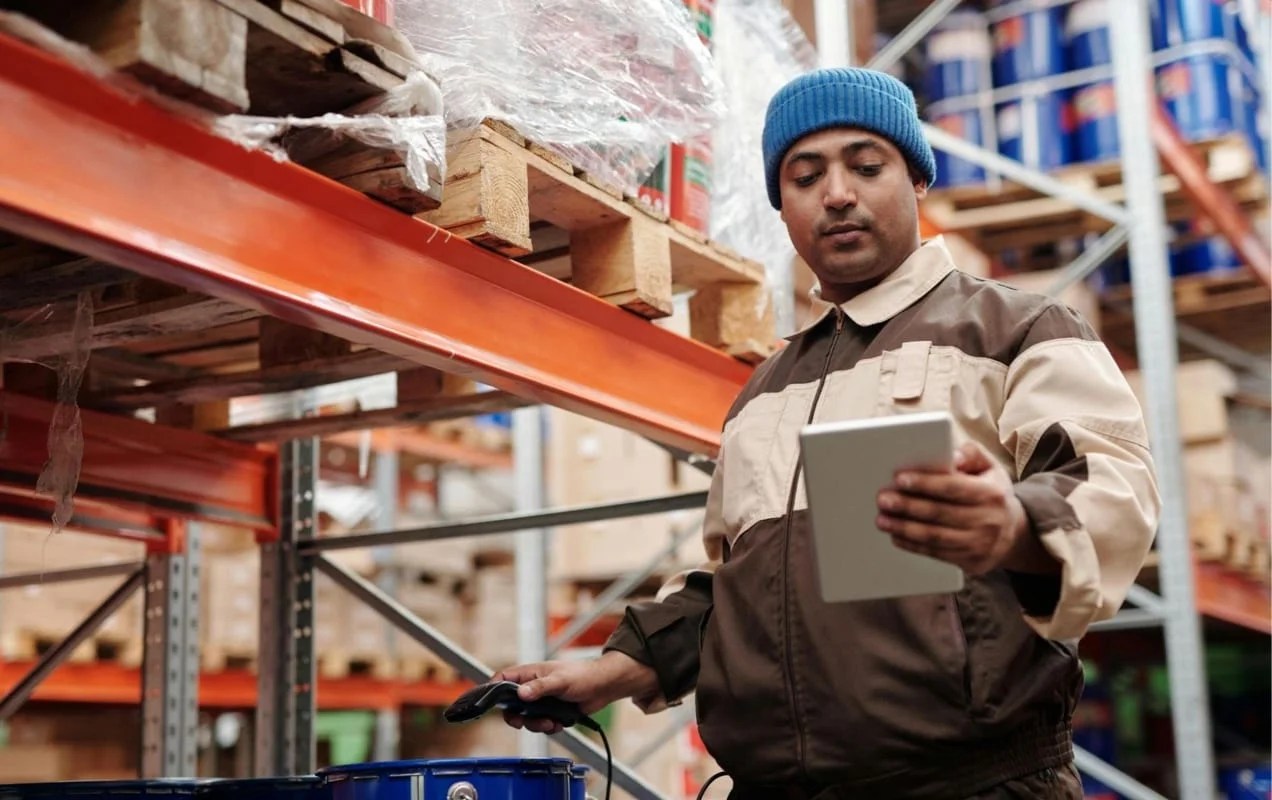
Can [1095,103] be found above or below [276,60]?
above

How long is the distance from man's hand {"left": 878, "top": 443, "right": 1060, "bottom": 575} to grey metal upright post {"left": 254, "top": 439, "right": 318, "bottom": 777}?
2581 mm

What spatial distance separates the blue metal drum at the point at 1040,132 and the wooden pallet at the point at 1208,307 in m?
1.07

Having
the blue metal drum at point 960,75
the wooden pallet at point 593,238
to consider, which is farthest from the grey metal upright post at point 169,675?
the blue metal drum at point 960,75

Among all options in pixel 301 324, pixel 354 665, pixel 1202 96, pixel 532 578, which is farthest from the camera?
pixel 354 665

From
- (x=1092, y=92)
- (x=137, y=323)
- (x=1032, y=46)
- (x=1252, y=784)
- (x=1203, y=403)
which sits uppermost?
(x=1032, y=46)

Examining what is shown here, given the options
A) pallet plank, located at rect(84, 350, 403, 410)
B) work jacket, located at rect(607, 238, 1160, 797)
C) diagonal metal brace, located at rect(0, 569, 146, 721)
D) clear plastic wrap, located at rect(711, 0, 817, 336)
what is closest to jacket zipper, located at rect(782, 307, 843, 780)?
work jacket, located at rect(607, 238, 1160, 797)

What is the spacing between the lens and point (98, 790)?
8.70ft

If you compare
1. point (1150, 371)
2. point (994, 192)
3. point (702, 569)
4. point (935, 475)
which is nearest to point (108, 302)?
point (702, 569)

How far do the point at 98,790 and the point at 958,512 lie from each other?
1.76 m

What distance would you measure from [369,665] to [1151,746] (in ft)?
15.5

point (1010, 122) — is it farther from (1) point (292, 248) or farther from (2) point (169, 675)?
(1) point (292, 248)

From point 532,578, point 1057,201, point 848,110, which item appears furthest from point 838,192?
point 1057,201

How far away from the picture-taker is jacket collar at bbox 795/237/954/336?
225 centimetres

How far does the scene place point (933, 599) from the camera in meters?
1.99
